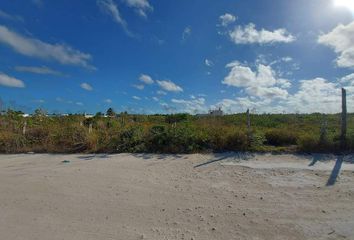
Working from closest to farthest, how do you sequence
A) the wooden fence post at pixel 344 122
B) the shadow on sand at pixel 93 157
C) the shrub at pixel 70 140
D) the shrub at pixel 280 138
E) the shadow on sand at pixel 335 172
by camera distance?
the shadow on sand at pixel 335 172 < the wooden fence post at pixel 344 122 < the shadow on sand at pixel 93 157 < the shrub at pixel 280 138 < the shrub at pixel 70 140

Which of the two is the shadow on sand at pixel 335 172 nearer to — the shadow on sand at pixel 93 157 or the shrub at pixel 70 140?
the shadow on sand at pixel 93 157

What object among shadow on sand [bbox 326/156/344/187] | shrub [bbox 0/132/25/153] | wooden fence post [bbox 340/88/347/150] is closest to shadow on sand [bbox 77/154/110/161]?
shrub [bbox 0/132/25/153]

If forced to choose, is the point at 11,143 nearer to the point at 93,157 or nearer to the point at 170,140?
the point at 93,157

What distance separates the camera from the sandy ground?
387 centimetres

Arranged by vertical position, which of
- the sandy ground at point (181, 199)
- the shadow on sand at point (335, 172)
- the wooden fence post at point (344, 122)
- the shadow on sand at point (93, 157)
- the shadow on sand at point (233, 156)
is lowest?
the sandy ground at point (181, 199)

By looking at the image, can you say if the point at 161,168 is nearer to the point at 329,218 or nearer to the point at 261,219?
the point at 261,219

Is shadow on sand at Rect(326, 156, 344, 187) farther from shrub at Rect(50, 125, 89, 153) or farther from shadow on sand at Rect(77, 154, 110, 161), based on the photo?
shrub at Rect(50, 125, 89, 153)

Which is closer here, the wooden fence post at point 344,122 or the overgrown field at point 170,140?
the wooden fence post at point 344,122

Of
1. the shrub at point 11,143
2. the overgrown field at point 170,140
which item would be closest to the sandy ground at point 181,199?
the overgrown field at point 170,140

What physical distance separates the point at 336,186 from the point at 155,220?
3.99 m

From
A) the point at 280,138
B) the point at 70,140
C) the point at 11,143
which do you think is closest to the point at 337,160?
the point at 280,138

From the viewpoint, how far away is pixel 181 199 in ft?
16.7

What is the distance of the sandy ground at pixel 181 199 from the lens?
12.7ft

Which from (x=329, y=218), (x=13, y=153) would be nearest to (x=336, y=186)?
(x=329, y=218)
